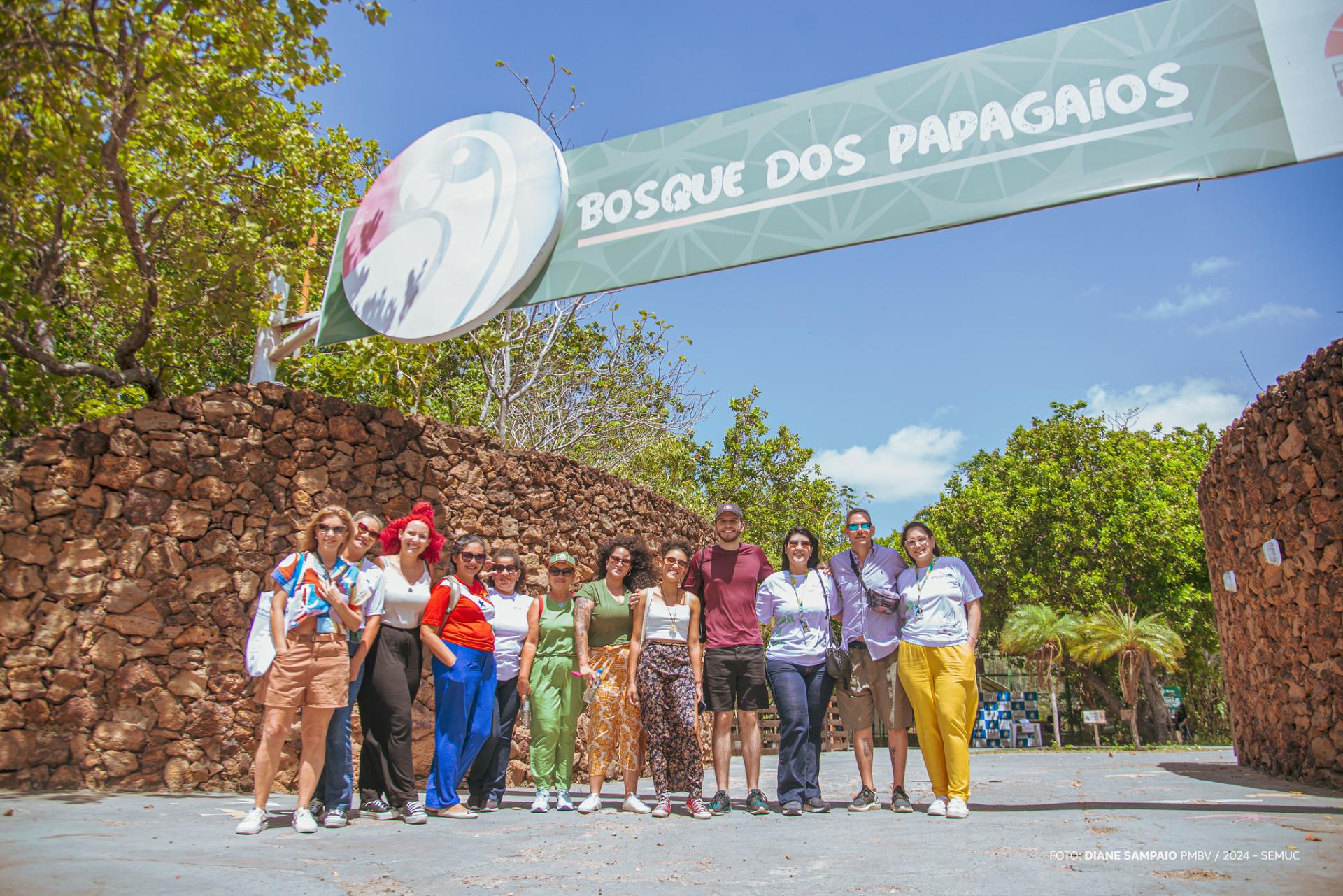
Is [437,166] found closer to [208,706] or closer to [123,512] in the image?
[123,512]

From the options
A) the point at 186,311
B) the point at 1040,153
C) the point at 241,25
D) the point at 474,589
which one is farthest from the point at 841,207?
the point at 186,311

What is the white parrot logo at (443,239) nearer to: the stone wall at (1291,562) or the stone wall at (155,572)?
the stone wall at (155,572)

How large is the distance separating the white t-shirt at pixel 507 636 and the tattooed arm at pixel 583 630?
0.31 m

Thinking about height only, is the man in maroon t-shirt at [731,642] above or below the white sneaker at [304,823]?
above

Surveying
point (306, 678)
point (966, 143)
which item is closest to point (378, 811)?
point (306, 678)

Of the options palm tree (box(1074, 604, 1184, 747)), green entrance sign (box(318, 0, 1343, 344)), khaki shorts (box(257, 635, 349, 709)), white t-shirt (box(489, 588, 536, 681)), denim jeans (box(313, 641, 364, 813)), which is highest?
green entrance sign (box(318, 0, 1343, 344))

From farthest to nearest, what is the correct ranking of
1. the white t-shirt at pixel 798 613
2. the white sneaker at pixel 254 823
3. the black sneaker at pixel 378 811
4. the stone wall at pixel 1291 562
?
1. the stone wall at pixel 1291 562
2. the white t-shirt at pixel 798 613
3. the black sneaker at pixel 378 811
4. the white sneaker at pixel 254 823

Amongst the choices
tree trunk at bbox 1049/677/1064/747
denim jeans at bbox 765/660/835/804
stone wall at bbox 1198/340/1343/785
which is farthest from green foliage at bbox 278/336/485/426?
tree trunk at bbox 1049/677/1064/747

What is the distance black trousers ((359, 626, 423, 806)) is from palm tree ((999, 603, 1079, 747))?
58.7 ft

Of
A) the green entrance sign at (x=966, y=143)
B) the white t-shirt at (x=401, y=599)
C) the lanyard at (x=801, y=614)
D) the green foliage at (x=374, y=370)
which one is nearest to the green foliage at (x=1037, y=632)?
the green foliage at (x=374, y=370)

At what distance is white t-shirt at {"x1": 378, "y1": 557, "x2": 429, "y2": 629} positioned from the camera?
167 inches

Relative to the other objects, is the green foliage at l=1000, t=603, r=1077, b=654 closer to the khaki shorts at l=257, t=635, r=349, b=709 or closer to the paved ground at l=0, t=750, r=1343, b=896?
the paved ground at l=0, t=750, r=1343, b=896

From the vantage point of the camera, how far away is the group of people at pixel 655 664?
13.6 feet

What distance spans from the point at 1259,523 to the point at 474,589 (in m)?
5.24
